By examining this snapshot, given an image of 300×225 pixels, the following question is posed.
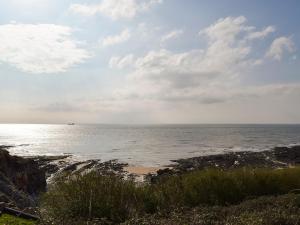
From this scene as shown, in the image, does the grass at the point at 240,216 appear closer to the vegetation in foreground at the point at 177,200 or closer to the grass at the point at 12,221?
the vegetation in foreground at the point at 177,200

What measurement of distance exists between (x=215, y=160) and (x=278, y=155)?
12.0m

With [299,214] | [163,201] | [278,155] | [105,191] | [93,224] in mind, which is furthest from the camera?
[278,155]

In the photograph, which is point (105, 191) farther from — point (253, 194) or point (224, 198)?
point (253, 194)

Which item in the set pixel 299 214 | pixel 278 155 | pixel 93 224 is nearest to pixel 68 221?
pixel 93 224

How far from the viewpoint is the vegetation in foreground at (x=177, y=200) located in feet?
25.1

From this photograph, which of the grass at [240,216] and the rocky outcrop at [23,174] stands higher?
the grass at [240,216]

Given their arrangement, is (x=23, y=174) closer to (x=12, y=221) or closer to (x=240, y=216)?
(x=12, y=221)

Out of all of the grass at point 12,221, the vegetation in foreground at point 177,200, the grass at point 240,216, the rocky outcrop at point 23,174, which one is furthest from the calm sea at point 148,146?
the grass at point 240,216

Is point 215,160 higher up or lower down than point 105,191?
lower down

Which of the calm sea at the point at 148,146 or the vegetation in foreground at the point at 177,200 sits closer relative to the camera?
the vegetation in foreground at the point at 177,200

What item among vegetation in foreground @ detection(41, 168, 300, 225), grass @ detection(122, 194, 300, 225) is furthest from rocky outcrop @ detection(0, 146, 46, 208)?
grass @ detection(122, 194, 300, 225)

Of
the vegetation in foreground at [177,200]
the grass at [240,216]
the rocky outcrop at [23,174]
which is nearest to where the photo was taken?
the grass at [240,216]

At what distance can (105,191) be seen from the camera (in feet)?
31.2

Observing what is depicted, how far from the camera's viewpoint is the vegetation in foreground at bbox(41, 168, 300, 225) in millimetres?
7664
